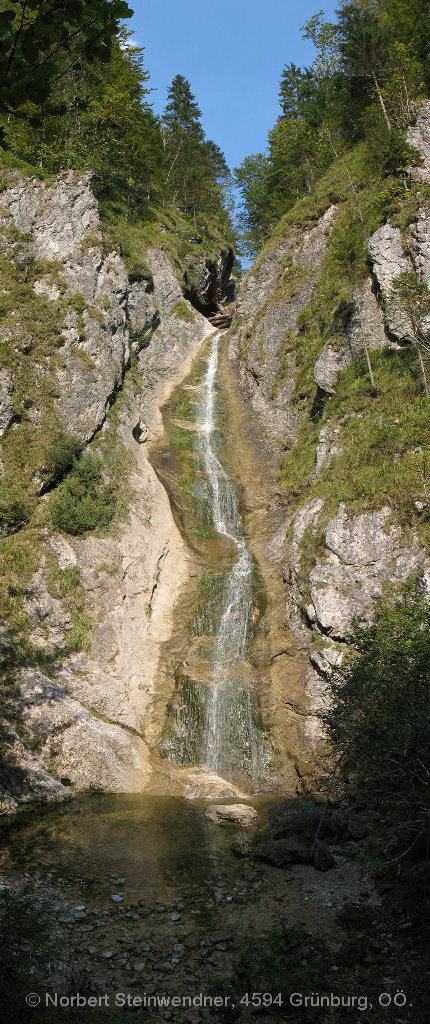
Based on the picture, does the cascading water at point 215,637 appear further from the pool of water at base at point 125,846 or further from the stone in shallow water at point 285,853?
the stone in shallow water at point 285,853

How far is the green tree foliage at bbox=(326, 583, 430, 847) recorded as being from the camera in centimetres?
718

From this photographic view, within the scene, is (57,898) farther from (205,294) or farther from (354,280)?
(205,294)

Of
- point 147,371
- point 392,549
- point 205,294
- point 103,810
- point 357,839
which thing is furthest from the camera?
point 205,294

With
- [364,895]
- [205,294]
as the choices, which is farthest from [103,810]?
[205,294]

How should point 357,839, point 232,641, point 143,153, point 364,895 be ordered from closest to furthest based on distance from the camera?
1. point 364,895
2. point 357,839
3. point 232,641
4. point 143,153

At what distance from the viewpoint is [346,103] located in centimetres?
4006

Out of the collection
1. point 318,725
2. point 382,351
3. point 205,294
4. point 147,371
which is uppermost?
point 205,294

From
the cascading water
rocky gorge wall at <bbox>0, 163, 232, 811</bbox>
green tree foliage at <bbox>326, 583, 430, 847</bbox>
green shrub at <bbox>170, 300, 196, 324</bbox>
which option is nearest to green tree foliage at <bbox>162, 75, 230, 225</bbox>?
green shrub at <bbox>170, 300, 196, 324</bbox>

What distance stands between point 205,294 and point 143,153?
11.3 metres

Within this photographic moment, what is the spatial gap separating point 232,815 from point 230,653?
6.44 m

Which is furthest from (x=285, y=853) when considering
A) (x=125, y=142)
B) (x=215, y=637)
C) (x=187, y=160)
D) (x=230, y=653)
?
(x=187, y=160)

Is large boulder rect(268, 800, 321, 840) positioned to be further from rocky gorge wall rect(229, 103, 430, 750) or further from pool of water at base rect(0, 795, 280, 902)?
rocky gorge wall rect(229, 103, 430, 750)

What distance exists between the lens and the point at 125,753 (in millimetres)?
→ 15727

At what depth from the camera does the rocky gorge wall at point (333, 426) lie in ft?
Result: 58.7
